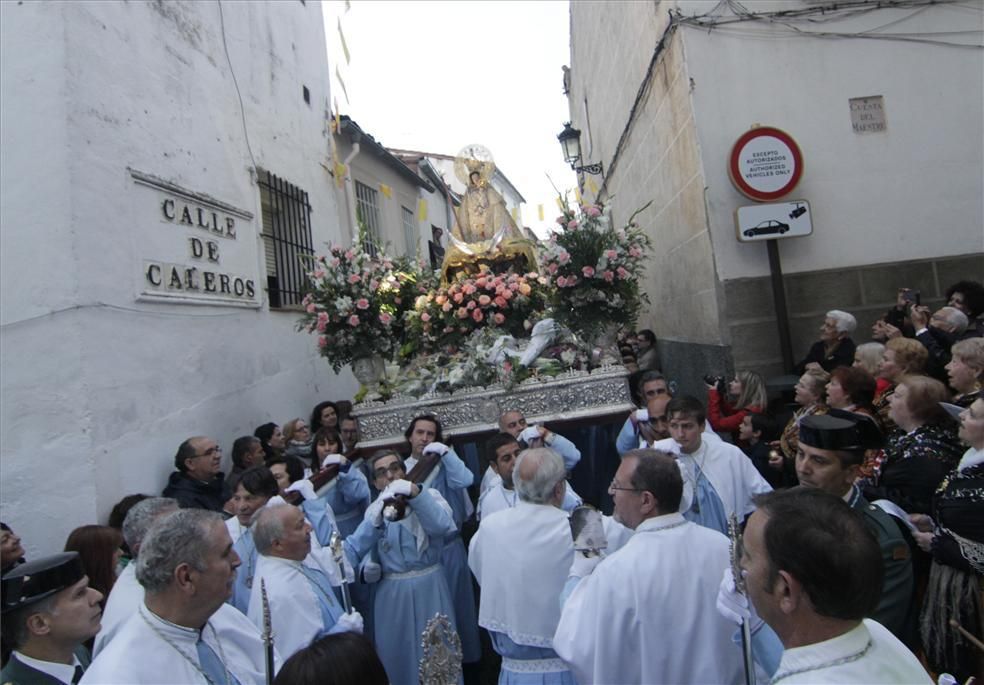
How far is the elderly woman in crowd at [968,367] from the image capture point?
3.54 m

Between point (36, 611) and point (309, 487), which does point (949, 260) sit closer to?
point (309, 487)

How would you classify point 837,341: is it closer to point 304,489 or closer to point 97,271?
point 304,489

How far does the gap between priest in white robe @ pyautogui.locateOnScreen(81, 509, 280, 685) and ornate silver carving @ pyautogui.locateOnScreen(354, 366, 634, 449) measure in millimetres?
3804

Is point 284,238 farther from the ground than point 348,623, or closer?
farther from the ground

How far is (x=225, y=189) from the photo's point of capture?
7453 millimetres

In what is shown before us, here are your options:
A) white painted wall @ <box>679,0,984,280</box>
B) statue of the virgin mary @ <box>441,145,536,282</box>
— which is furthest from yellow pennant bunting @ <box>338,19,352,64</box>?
white painted wall @ <box>679,0,984,280</box>

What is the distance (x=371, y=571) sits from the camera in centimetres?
382

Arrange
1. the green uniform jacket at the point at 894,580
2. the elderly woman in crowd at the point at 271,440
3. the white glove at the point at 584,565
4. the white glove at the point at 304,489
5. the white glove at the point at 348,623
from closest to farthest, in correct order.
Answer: the green uniform jacket at the point at 894,580, the white glove at the point at 584,565, the white glove at the point at 348,623, the white glove at the point at 304,489, the elderly woman in crowd at the point at 271,440

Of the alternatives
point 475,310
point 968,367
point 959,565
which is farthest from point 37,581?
point 475,310

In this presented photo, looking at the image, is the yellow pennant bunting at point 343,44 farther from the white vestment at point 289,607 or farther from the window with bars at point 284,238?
the white vestment at point 289,607

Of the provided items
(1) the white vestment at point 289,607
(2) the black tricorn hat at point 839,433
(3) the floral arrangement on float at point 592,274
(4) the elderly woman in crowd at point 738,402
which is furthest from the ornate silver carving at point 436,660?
(3) the floral arrangement on float at point 592,274

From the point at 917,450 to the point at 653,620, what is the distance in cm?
156

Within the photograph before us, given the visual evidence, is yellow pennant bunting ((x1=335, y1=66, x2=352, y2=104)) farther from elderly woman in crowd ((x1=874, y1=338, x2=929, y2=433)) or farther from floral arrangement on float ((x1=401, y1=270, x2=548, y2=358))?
elderly woman in crowd ((x1=874, y1=338, x2=929, y2=433))

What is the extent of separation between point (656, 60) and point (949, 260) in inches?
140
